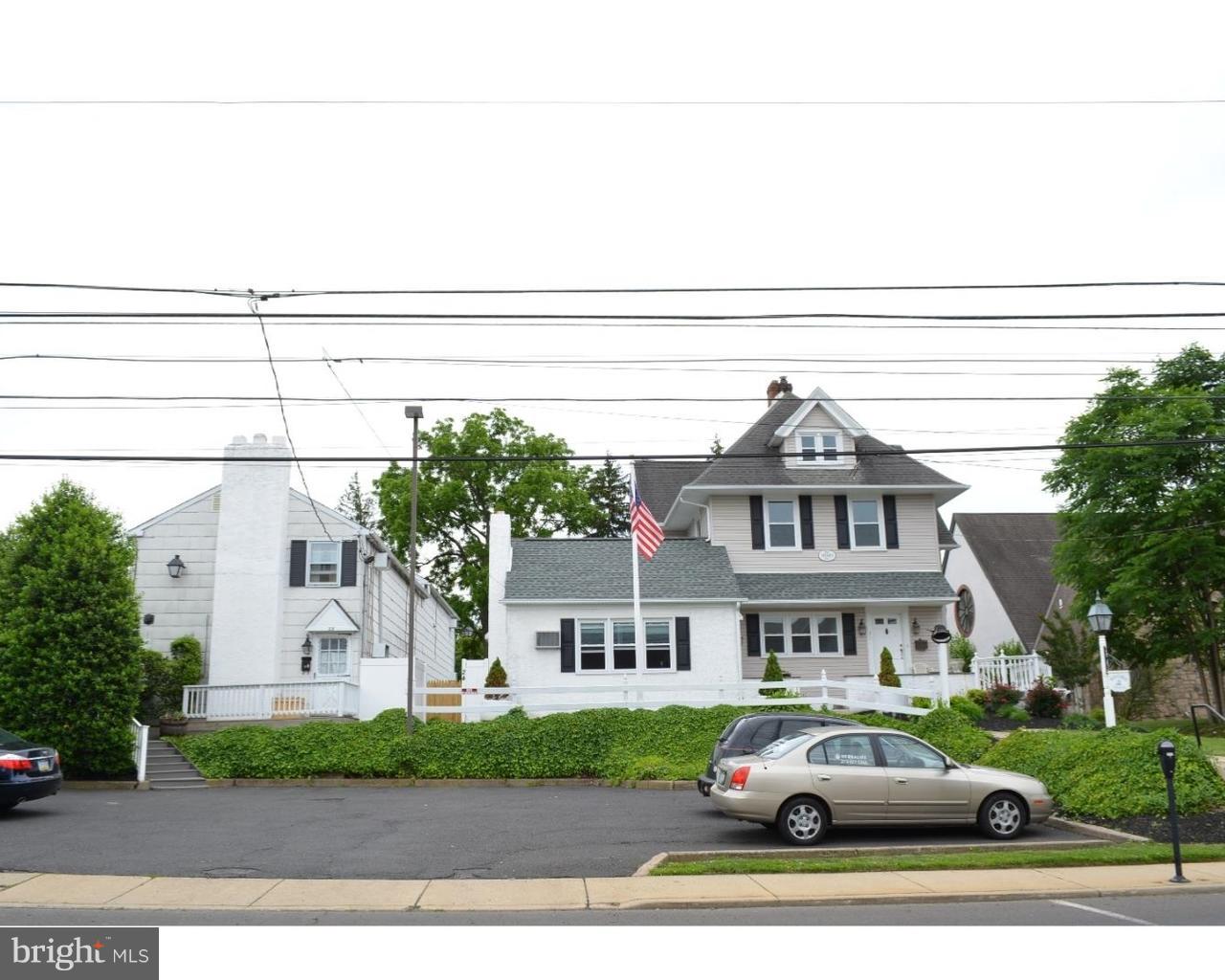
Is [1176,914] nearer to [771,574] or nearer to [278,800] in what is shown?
[278,800]

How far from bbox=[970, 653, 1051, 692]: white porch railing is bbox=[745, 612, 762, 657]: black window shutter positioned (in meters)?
6.06

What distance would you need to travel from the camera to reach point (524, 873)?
1254cm

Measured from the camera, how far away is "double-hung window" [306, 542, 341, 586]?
30.8 metres

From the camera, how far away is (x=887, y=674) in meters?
28.6

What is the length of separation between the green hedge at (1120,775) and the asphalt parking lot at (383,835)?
1.11 metres

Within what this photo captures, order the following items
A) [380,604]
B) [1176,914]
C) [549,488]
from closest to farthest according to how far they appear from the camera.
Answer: [1176,914], [380,604], [549,488]

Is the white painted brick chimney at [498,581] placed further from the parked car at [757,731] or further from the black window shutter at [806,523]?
the parked car at [757,731]

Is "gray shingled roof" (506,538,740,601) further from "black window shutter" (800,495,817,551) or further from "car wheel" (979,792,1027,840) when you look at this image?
"car wheel" (979,792,1027,840)

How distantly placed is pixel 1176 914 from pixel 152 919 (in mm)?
9471

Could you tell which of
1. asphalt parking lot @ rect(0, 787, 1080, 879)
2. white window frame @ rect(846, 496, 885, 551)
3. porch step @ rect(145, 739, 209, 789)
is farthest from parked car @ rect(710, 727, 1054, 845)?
white window frame @ rect(846, 496, 885, 551)

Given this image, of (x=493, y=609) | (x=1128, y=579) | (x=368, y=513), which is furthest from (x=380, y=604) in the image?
(x=368, y=513)

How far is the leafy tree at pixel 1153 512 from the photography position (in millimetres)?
26828

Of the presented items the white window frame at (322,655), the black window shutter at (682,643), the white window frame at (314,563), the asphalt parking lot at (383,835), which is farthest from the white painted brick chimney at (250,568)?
the black window shutter at (682,643)

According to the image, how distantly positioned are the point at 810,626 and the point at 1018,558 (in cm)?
1435
